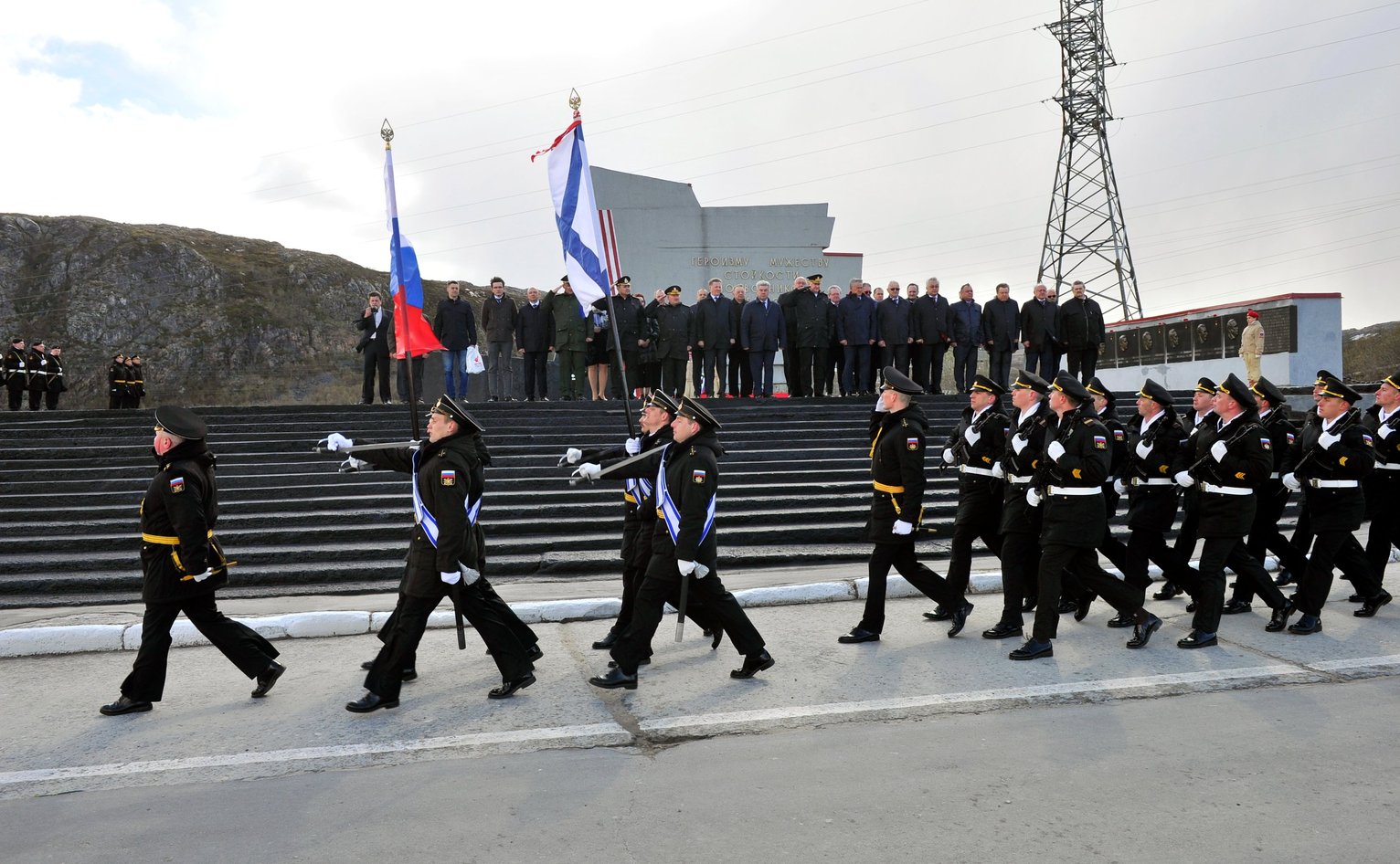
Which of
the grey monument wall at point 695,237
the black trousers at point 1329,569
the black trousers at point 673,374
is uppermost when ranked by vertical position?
the grey monument wall at point 695,237

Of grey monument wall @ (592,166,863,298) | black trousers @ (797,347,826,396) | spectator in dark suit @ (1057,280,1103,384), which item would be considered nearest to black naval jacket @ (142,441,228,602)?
black trousers @ (797,347,826,396)

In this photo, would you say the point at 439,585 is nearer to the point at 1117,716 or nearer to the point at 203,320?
the point at 1117,716

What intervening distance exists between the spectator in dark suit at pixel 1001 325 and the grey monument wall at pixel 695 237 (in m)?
10.8

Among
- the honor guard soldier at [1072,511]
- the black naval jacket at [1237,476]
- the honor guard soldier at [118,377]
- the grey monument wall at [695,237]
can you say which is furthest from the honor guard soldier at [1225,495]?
the honor guard soldier at [118,377]

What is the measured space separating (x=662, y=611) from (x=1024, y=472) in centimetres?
292

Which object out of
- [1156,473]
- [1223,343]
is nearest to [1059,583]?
[1156,473]

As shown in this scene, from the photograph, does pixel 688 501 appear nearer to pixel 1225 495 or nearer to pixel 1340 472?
pixel 1225 495

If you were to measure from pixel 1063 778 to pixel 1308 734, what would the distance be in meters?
1.53

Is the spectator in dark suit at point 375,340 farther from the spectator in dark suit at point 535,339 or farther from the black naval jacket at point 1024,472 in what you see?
the black naval jacket at point 1024,472

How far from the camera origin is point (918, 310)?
17.6m

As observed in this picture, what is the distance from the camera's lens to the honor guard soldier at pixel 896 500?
23.9ft

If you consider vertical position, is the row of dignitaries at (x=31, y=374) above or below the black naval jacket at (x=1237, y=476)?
above

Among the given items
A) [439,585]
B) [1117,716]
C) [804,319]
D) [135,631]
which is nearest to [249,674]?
[439,585]

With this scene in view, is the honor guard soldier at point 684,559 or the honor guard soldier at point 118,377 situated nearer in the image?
the honor guard soldier at point 684,559
